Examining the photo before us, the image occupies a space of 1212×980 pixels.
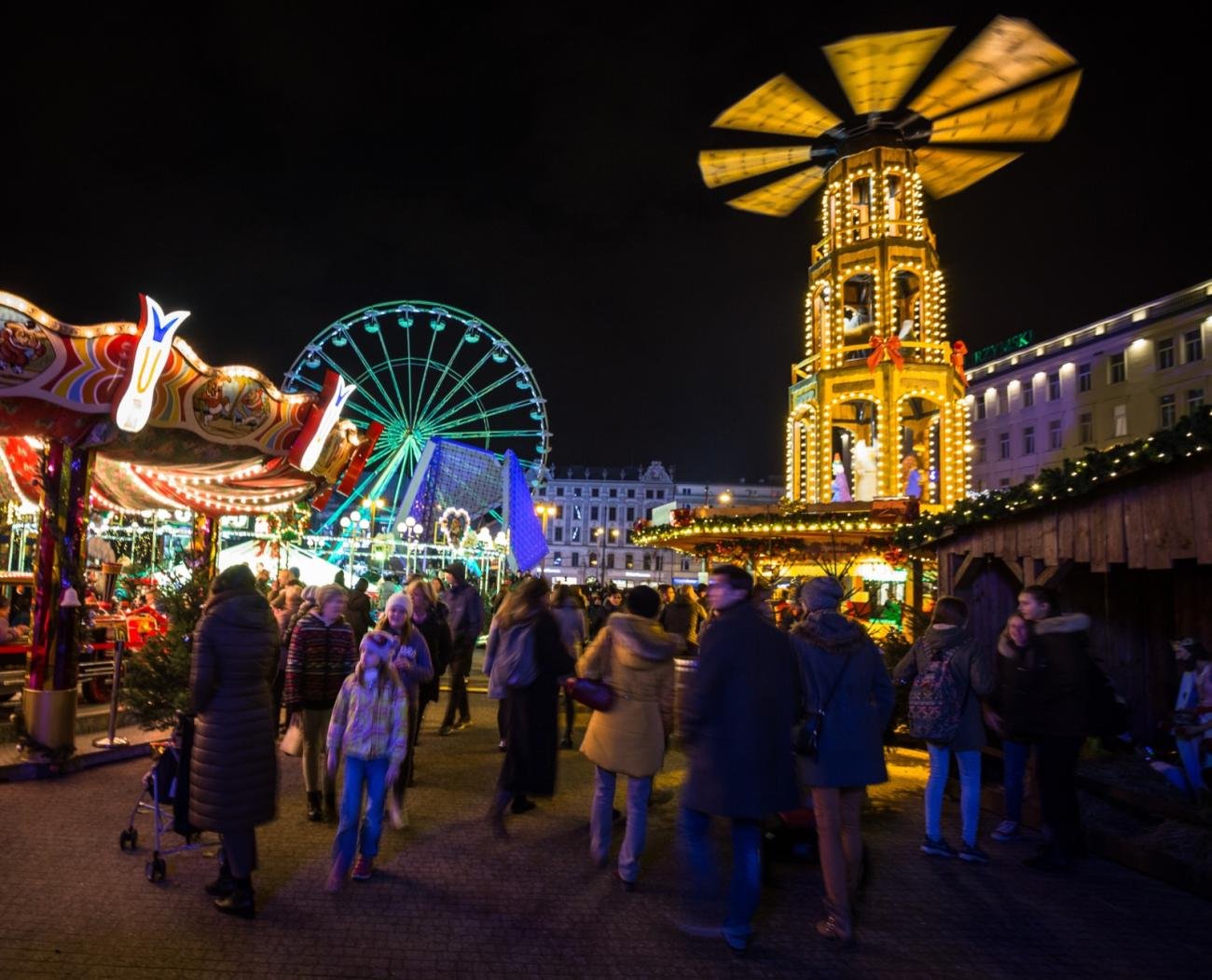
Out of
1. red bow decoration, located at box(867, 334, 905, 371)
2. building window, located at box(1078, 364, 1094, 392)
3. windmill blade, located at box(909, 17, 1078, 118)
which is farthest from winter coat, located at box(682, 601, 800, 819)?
building window, located at box(1078, 364, 1094, 392)

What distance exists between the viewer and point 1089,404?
3850 cm

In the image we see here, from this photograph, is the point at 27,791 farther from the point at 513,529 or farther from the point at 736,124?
the point at 736,124

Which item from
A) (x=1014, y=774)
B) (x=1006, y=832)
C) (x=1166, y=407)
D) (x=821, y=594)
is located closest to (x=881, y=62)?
(x=1014, y=774)

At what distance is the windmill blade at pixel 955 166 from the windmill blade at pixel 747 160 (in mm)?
2862

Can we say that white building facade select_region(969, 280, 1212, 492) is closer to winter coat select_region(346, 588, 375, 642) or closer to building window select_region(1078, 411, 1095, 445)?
building window select_region(1078, 411, 1095, 445)

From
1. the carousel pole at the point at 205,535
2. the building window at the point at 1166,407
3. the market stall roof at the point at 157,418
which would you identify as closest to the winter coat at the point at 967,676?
the market stall roof at the point at 157,418

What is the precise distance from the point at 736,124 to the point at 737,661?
1868 centimetres

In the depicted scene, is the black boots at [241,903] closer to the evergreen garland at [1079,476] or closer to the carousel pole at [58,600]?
the carousel pole at [58,600]

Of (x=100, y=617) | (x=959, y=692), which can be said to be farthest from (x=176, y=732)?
(x=100, y=617)

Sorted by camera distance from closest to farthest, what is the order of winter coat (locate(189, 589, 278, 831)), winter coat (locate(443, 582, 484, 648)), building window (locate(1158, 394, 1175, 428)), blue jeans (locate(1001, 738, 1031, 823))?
winter coat (locate(189, 589, 278, 831)) < blue jeans (locate(1001, 738, 1031, 823)) < winter coat (locate(443, 582, 484, 648)) < building window (locate(1158, 394, 1175, 428))

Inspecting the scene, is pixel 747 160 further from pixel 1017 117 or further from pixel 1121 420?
pixel 1121 420

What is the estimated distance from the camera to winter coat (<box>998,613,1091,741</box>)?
527 cm

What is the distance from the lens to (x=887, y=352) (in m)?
17.6

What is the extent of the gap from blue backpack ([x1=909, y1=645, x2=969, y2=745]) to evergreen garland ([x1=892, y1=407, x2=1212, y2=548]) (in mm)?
2237
